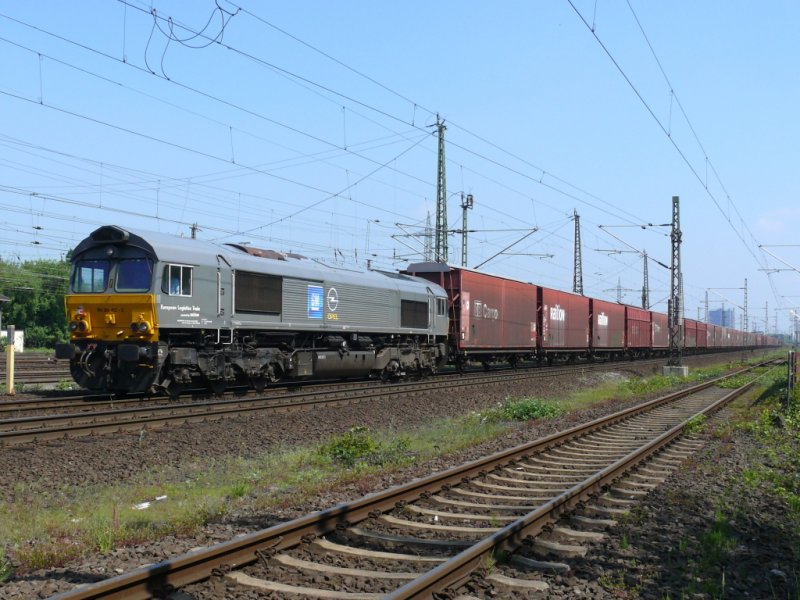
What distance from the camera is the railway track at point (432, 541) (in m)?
5.04

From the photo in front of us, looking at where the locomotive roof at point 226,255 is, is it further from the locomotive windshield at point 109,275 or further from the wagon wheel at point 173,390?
the wagon wheel at point 173,390

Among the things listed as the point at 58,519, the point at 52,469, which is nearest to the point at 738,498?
the point at 58,519

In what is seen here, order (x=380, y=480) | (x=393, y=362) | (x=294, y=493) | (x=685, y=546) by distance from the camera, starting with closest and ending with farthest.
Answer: (x=685, y=546) < (x=294, y=493) < (x=380, y=480) < (x=393, y=362)

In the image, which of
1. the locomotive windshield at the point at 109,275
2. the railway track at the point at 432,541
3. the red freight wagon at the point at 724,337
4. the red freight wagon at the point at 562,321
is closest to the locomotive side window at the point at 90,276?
the locomotive windshield at the point at 109,275

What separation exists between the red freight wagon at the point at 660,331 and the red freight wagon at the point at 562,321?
16.9 meters

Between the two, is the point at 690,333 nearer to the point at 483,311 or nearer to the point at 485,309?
the point at 485,309

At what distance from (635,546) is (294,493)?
12.3 ft

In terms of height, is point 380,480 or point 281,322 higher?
point 281,322

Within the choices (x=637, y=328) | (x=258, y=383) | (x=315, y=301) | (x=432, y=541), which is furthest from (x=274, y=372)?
(x=637, y=328)

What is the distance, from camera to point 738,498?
8.34 m

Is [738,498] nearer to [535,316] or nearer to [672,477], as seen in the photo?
[672,477]

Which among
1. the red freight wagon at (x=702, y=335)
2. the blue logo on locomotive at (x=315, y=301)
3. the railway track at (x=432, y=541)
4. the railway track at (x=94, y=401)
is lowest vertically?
the railway track at (x=432, y=541)

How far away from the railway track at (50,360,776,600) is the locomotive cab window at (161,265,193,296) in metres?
8.80

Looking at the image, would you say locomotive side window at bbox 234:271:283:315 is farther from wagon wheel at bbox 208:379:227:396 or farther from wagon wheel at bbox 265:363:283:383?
wagon wheel at bbox 208:379:227:396
